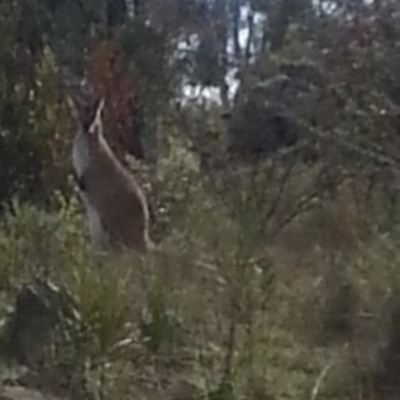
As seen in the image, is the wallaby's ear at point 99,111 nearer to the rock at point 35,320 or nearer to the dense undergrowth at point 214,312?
the dense undergrowth at point 214,312

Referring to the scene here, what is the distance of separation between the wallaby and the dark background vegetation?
0.19 meters

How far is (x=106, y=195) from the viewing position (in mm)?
9891

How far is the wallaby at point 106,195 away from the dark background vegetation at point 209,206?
19cm

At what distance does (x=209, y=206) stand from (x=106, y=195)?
2554 millimetres

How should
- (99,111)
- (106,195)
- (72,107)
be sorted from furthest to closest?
1. (72,107)
2. (99,111)
3. (106,195)

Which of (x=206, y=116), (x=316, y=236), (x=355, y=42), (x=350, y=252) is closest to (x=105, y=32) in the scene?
(x=206, y=116)

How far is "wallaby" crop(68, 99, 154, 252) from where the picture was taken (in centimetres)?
938

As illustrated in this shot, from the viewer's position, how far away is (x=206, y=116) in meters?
11.0

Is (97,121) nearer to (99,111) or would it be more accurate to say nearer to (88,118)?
(88,118)

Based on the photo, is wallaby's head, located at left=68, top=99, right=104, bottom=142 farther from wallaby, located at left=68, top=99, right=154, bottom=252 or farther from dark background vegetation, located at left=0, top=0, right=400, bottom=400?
dark background vegetation, located at left=0, top=0, right=400, bottom=400

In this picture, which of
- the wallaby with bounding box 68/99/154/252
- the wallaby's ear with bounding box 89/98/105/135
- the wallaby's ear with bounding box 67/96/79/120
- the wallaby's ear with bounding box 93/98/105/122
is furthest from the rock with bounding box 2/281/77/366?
the wallaby's ear with bounding box 67/96/79/120

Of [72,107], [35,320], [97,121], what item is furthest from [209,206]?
[72,107]

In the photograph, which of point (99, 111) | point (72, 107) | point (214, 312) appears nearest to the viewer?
point (214, 312)

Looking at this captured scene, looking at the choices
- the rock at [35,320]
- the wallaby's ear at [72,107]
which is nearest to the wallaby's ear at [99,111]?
the wallaby's ear at [72,107]
